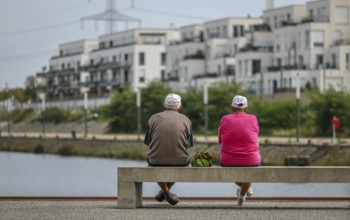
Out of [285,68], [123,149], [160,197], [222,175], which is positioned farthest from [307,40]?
[222,175]

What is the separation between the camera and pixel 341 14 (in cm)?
9162

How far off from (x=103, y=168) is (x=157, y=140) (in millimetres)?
38419

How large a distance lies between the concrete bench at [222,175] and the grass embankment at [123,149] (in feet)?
76.9

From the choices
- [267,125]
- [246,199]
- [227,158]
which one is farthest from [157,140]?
[267,125]

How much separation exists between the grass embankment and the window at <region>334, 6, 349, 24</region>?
21715 mm

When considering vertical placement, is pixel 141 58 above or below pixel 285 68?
above

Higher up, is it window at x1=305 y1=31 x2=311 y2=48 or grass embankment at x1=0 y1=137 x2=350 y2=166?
window at x1=305 y1=31 x2=311 y2=48

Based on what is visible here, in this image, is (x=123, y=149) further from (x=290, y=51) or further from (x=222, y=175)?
(x=222, y=175)

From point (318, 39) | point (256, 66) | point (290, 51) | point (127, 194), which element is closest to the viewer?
point (127, 194)

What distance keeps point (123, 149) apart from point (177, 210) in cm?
5186

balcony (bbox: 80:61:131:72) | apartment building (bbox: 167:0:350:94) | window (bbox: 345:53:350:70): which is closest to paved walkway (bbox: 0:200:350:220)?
apartment building (bbox: 167:0:350:94)

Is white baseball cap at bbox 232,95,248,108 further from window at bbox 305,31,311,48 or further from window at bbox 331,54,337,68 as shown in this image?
window at bbox 305,31,311,48

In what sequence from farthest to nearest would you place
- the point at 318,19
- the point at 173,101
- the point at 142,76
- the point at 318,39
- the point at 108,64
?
the point at 108,64 < the point at 142,76 < the point at 318,19 < the point at 318,39 < the point at 173,101

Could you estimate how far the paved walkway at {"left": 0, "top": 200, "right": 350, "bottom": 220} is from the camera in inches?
580
